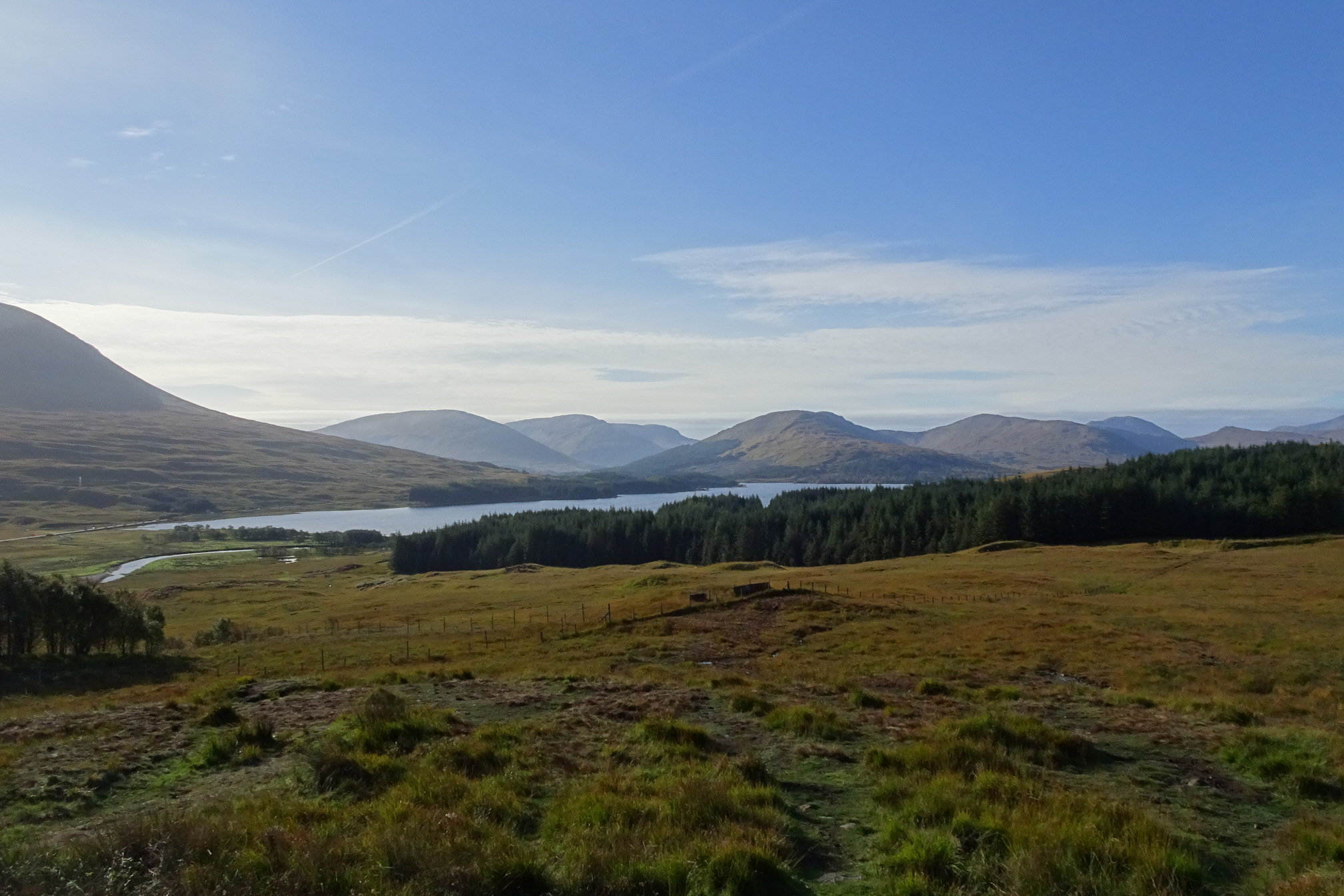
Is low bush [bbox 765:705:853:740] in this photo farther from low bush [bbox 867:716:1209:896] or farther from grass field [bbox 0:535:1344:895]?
low bush [bbox 867:716:1209:896]

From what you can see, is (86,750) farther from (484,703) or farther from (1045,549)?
(1045,549)

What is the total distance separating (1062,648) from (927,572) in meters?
36.4

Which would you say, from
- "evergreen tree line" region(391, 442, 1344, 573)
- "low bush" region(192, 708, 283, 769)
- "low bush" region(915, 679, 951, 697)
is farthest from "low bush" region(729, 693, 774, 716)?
"evergreen tree line" region(391, 442, 1344, 573)

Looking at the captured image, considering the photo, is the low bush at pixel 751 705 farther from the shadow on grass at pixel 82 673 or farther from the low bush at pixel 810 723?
the shadow on grass at pixel 82 673

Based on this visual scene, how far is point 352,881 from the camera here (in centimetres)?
623

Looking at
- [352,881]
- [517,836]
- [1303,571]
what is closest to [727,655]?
[517,836]

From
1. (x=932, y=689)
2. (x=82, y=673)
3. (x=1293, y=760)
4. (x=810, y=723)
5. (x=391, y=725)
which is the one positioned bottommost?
(x=82, y=673)

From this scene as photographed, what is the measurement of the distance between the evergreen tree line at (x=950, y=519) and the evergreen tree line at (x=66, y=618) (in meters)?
86.7

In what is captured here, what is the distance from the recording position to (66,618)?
Answer: 39.5 metres

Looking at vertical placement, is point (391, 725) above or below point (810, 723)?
above

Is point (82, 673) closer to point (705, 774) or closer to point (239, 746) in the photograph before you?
point (239, 746)

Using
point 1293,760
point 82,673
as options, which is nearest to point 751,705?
point 1293,760

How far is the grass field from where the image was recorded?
666cm

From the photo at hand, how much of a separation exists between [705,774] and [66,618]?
147 feet
